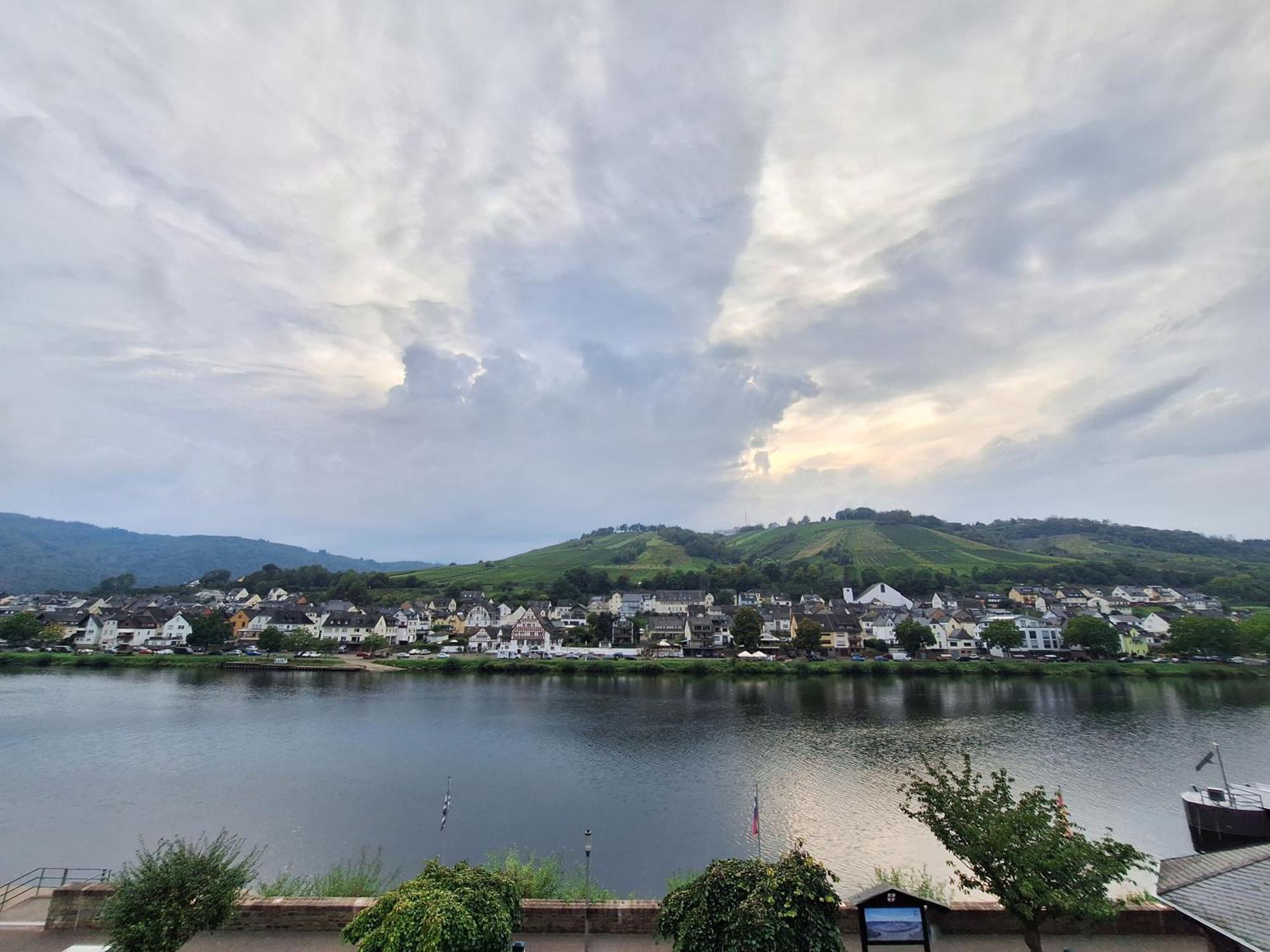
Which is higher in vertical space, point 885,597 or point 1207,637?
point 885,597

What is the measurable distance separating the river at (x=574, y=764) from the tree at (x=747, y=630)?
20.9 m

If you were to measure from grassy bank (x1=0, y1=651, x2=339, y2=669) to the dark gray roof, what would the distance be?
89050 mm

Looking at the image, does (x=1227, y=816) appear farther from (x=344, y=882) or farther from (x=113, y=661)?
(x=113, y=661)

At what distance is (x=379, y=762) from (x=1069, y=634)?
9423 centimetres

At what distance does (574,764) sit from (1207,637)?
9025cm

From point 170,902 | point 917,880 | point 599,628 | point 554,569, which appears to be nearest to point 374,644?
point 599,628

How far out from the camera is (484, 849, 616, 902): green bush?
1515cm

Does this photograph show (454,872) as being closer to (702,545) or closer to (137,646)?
(137,646)

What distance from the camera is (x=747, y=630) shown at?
86562 mm

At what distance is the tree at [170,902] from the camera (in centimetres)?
1093

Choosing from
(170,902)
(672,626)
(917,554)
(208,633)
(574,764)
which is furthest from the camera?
(917,554)

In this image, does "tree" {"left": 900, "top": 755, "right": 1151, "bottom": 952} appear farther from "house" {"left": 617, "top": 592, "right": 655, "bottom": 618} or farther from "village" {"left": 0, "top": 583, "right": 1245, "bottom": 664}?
"house" {"left": 617, "top": 592, "right": 655, "bottom": 618}

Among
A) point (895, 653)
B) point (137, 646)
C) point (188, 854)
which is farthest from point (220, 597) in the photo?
point (188, 854)

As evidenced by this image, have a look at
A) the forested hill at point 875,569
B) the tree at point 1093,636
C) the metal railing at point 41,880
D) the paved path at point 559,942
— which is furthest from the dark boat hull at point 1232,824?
the forested hill at point 875,569
